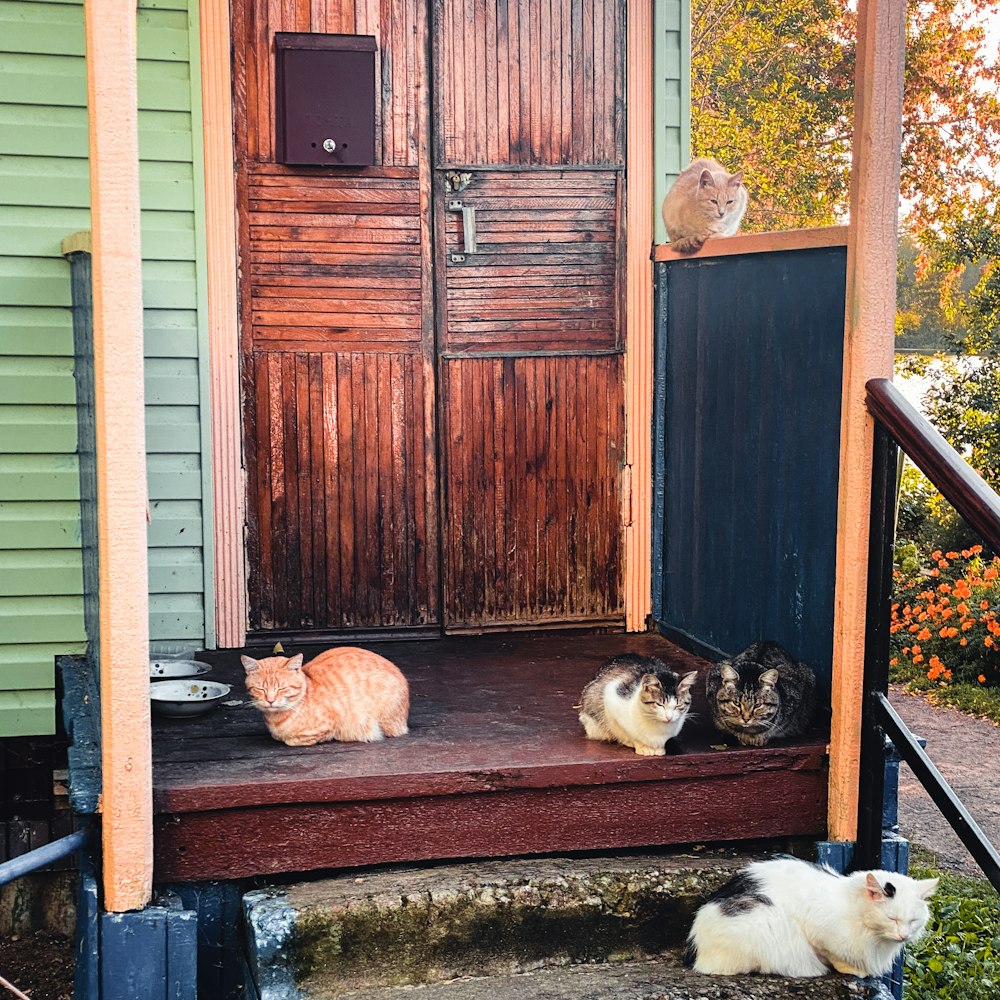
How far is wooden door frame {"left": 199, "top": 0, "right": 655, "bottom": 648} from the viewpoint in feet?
15.5

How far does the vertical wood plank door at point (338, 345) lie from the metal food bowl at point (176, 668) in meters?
0.53

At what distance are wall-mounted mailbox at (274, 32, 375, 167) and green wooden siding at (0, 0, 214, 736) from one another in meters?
0.32

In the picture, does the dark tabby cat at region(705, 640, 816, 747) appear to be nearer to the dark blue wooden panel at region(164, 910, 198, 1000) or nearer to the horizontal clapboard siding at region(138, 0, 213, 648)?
the dark blue wooden panel at region(164, 910, 198, 1000)

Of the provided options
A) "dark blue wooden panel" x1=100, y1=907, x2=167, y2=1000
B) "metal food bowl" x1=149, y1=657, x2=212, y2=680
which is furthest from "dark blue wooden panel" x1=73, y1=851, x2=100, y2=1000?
"metal food bowl" x1=149, y1=657, x2=212, y2=680

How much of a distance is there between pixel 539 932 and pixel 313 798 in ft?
2.15

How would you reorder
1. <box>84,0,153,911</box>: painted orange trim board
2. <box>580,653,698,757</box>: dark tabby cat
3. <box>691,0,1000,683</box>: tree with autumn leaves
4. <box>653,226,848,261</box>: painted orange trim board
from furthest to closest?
<box>691,0,1000,683</box>: tree with autumn leaves < <box>653,226,848,261</box>: painted orange trim board < <box>580,653,698,757</box>: dark tabby cat < <box>84,0,153,911</box>: painted orange trim board

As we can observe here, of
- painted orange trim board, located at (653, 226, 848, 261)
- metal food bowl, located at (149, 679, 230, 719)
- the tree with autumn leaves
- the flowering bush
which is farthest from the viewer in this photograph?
the tree with autumn leaves

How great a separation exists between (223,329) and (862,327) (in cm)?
244

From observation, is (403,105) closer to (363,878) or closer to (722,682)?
(722,682)

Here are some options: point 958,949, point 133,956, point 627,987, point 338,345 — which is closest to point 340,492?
point 338,345

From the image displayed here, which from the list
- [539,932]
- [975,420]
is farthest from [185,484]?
[975,420]

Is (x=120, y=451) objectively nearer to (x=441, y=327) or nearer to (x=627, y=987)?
(x=627, y=987)

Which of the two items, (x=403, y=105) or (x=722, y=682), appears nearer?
(x=722, y=682)

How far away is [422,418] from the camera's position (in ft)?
16.5
